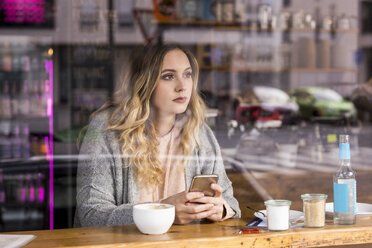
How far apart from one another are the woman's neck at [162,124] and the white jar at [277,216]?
34.4 inches

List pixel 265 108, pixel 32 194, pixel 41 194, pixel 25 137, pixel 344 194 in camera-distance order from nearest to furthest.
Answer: pixel 344 194 → pixel 41 194 → pixel 32 194 → pixel 25 137 → pixel 265 108

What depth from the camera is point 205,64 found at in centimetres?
540

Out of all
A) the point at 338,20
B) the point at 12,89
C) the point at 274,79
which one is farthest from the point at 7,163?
the point at 338,20

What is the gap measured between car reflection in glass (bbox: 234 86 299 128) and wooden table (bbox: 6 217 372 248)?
2.74 metres

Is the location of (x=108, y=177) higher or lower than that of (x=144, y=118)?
lower

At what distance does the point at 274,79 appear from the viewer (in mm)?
6465

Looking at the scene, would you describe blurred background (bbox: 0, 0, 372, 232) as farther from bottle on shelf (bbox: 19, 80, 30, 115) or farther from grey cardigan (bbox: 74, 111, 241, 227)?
grey cardigan (bbox: 74, 111, 241, 227)

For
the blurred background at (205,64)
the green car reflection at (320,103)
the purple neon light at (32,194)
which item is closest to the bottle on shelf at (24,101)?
the blurred background at (205,64)

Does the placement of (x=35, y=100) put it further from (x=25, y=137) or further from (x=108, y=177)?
(x=108, y=177)

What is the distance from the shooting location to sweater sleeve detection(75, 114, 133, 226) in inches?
82.1

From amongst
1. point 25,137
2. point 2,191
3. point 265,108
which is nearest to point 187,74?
point 2,191

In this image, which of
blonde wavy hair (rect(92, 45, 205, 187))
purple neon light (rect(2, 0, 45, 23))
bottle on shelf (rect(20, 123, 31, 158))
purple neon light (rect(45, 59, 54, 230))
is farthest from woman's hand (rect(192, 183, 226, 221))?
purple neon light (rect(2, 0, 45, 23))

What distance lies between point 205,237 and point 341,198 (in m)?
0.48

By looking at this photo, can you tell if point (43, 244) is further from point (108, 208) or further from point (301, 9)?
point (301, 9)
